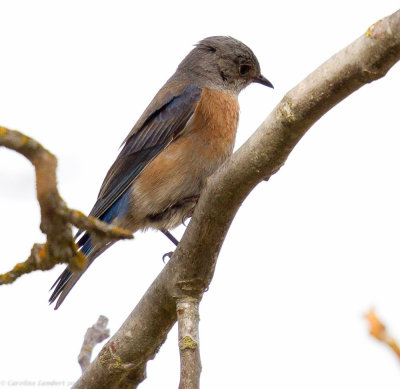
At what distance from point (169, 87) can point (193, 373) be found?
135 inches

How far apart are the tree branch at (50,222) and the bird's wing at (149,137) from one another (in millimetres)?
3196

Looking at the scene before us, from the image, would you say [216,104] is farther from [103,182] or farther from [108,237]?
[108,237]

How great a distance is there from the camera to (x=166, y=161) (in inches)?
221

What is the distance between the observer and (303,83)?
3.00m

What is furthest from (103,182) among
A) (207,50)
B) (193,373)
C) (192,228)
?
(193,373)

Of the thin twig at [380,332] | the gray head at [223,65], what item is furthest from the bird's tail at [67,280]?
the thin twig at [380,332]

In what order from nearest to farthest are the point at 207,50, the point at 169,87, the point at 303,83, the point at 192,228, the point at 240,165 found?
the point at 303,83 < the point at 240,165 < the point at 192,228 < the point at 169,87 < the point at 207,50

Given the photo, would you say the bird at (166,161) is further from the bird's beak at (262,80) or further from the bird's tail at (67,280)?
the bird's beak at (262,80)

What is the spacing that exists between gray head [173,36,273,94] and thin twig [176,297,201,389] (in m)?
3.01

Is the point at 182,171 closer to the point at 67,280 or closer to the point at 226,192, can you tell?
the point at 67,280

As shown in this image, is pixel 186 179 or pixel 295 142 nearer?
pixel 295 142

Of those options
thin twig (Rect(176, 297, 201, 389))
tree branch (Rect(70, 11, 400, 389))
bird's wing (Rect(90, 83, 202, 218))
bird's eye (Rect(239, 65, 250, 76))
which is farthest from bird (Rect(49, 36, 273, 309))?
thin twig (Rect(176, 297, 201, 389))

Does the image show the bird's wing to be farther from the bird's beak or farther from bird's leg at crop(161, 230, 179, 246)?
the bird's beak

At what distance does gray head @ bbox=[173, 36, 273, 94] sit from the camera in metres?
6.55
